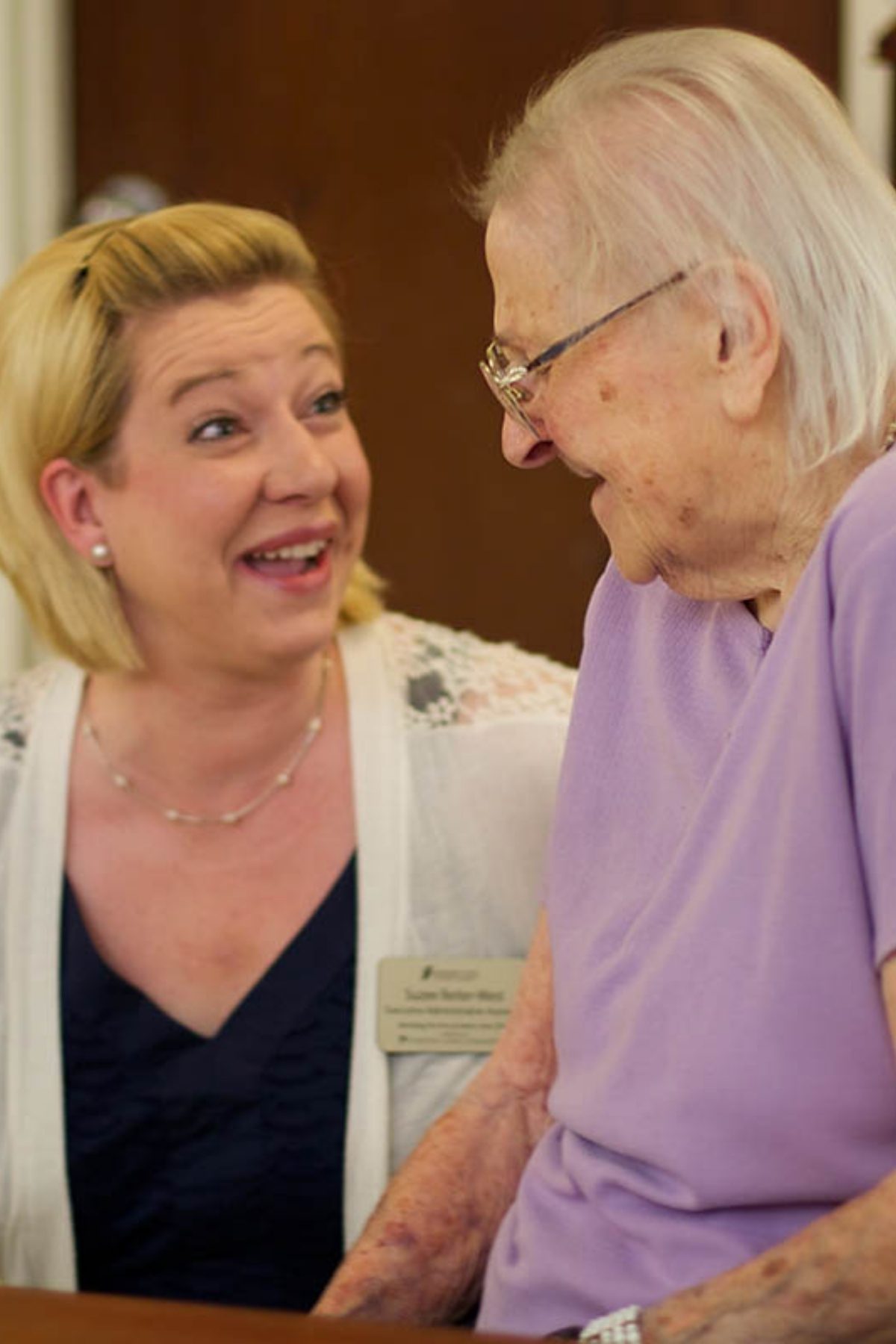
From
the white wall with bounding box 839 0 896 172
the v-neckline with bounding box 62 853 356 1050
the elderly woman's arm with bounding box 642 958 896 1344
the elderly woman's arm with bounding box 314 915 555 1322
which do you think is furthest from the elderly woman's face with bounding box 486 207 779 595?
the white wall with bounding box 839 0 896 172

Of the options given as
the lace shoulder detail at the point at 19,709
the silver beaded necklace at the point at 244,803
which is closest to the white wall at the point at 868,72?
the silver beaded necklace at the point at 244,803

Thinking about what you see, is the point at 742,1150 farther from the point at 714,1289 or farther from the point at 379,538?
the point at 379,538

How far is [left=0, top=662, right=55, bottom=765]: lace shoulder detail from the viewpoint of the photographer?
2172mm

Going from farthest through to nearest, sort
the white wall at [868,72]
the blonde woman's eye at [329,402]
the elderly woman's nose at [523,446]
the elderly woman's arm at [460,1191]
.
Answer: the white wall at [868,72] < the blonde woman's eye at [329,402] < the elderly woman's arm at [460,1191] < the elderly woman's nose at [523,446]

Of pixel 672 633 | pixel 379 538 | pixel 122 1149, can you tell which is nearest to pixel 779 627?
pixel 672 633

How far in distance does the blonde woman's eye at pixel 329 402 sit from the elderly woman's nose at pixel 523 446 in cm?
75

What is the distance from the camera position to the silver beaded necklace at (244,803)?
85.1 inches

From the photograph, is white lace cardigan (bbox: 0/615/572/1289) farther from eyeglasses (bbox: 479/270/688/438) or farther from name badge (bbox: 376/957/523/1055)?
eyeglasses (bbox: 479/270/688/438)

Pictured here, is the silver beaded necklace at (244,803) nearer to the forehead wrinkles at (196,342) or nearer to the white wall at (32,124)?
the forehead wrinkles at (196,342)

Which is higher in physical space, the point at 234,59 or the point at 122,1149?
the point at 234,59

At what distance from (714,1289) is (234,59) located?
112 inches

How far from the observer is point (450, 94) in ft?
11.1

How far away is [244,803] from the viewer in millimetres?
2164

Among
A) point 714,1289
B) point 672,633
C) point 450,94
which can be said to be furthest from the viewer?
point 450,94
